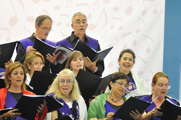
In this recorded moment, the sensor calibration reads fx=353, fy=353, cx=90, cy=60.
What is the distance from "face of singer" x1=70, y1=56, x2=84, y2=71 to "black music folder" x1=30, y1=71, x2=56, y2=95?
40 cm

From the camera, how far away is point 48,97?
10.4ft

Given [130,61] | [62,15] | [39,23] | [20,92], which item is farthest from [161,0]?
[20,92]

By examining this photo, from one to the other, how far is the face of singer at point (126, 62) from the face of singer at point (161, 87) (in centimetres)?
55

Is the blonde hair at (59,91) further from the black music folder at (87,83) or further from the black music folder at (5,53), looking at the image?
the black music folder at (5,53)

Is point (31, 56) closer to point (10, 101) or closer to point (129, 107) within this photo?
point (10, 101)

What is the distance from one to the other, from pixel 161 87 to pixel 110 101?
0.58 metres

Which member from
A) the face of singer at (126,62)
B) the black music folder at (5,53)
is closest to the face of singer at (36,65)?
the black music folder at (5,53)

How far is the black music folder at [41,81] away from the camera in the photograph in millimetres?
3578

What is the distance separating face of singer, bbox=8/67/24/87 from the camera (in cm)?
341

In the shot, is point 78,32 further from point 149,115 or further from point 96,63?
point 149,115

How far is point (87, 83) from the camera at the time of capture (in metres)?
3.80

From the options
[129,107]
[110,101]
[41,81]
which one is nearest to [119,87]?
[110,101]

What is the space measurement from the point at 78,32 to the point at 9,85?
4.36 feet

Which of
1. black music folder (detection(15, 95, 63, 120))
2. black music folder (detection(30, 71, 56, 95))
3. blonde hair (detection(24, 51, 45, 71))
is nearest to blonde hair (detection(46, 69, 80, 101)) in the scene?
black music folder (detection(30, 71, 56, 95))
